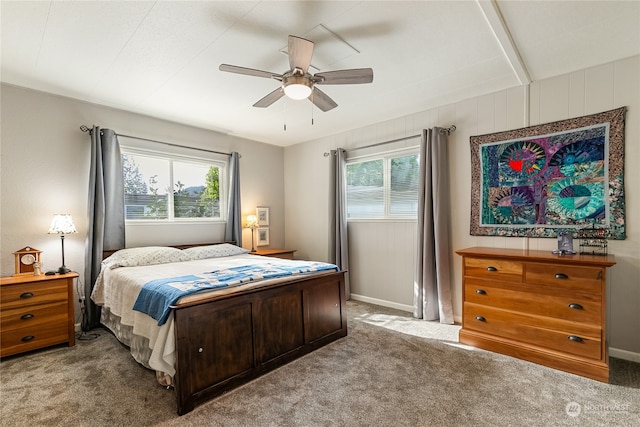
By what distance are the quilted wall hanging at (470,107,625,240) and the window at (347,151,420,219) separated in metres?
0.78

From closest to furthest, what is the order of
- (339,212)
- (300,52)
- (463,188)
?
(300,52)
(463,188)
(339,212)

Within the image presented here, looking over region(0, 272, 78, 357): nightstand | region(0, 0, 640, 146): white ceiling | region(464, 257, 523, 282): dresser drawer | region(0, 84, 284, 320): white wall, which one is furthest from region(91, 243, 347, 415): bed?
region(0, 0, 640, 146): white ceiling

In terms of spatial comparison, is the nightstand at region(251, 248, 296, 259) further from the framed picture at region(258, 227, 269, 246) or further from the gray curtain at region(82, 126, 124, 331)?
the gray curtain at region(82, 126, 124, 331)

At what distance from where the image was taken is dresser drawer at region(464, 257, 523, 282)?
268 cm

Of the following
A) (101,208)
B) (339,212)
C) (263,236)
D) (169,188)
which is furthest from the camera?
(263,236)

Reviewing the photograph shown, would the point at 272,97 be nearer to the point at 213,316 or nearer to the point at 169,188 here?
the point at 213,316

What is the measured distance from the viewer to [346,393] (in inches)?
84.3

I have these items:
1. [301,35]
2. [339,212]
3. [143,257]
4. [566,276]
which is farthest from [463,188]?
[143,257]

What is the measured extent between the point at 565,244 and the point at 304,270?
7.64 ft

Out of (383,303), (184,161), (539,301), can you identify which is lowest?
(383,303)

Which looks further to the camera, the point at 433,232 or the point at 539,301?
the point at 433,232

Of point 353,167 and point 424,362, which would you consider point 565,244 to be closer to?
point 424,362

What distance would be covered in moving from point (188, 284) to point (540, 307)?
2878 millimetres

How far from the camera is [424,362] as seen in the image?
2580mm
